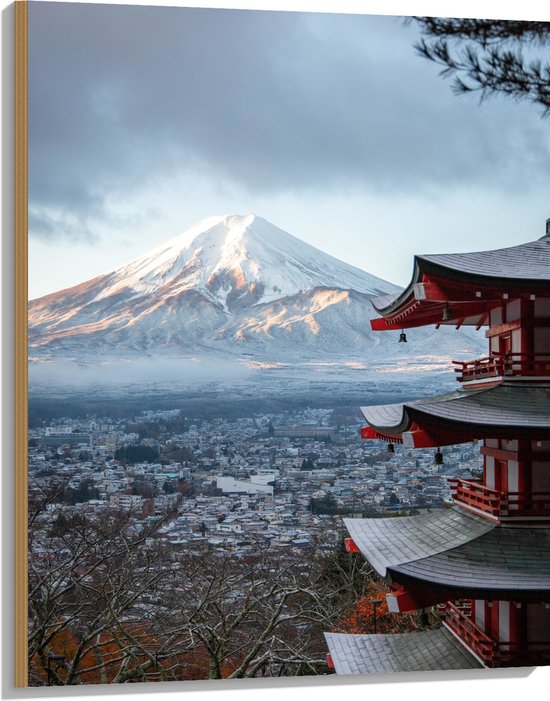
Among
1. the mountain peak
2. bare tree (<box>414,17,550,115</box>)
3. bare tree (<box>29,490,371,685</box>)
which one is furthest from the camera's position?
the mountain peak

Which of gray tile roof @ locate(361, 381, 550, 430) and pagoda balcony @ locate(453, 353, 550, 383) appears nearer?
Result: gray tile roof @ locate(361, 381, 550, 430)

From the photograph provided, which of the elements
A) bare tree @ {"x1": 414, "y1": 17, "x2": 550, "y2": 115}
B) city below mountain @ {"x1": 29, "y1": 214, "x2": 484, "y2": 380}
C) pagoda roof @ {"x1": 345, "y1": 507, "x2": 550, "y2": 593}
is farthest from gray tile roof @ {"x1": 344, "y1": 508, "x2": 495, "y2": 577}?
city below mountain @ {"x1": 29, "y1": 214, "x2": 484, "y2": 380}

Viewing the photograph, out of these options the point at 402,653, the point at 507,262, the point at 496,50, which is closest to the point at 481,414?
the point at 507,262

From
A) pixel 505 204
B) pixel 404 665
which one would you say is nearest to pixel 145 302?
pixel 505 204

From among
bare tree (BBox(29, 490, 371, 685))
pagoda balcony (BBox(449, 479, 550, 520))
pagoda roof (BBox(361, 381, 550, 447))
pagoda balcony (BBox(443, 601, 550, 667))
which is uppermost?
pagoda roof (BBox(361, 381, 550, 447))

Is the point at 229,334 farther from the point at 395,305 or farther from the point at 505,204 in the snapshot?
the point at 395,305

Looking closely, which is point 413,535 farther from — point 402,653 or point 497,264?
point 497,264

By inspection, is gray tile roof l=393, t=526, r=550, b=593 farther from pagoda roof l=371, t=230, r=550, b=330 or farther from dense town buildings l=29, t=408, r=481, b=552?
dense town buildings l=29, t=408, r=481, b=552
